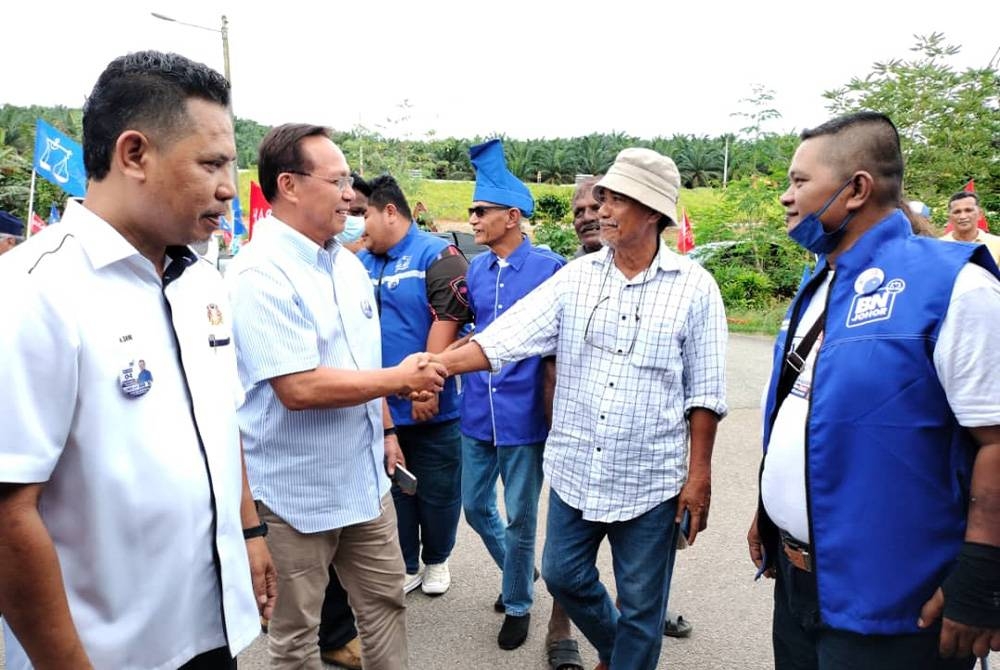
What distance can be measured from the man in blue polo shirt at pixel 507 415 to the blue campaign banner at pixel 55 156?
24.4 feet

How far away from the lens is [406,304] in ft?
12.5

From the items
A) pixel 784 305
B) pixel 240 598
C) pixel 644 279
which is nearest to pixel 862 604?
pixel 644 279

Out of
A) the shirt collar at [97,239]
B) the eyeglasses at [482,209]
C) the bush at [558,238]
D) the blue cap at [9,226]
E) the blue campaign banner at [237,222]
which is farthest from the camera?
the bush at [558,238]

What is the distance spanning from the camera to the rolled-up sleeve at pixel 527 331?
280cm

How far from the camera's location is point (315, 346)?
241 cm

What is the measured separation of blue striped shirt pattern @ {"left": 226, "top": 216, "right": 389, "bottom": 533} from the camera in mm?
2359

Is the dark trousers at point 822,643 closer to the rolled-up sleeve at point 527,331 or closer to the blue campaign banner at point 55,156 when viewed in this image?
the rolled-up sleeve at point 527,331

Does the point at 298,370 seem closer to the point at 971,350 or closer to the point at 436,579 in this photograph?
the point at 971,350

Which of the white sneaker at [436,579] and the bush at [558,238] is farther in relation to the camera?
the bush at [558,238]

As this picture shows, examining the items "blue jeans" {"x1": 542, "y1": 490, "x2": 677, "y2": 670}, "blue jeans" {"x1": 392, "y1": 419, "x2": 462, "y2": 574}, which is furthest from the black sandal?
"blue jeans" {"x1": 392, "y1": 419, "x2": 462, "y2": 574}

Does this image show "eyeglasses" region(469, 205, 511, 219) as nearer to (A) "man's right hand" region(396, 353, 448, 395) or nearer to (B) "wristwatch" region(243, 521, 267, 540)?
(A) "man's right hand" region(396, 353, 448, 395)

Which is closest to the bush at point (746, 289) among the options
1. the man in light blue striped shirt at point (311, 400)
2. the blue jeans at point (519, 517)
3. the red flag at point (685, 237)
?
the red flag at point (685, 237)

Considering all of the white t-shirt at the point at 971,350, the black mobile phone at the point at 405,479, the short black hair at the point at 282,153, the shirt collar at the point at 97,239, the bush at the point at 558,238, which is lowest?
the black mobile phone at the point at 405,479

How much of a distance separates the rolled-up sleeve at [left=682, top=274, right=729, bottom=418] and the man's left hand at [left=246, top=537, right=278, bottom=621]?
156 centimetres
